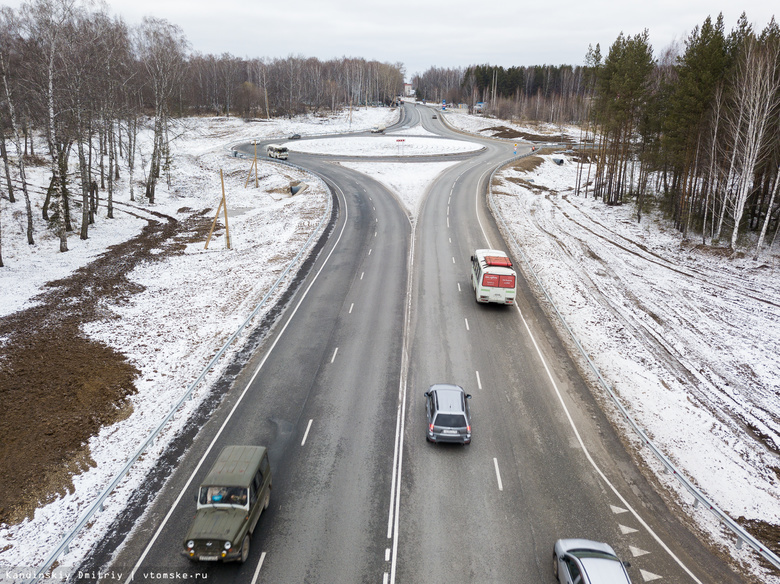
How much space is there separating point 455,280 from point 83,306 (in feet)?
74.7

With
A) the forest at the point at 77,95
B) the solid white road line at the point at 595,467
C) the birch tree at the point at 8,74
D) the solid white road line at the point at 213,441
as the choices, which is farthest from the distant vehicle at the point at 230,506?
the birch tree at the point at 8,74

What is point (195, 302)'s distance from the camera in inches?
1078

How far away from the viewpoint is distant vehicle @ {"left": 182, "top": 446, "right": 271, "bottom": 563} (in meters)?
11.2

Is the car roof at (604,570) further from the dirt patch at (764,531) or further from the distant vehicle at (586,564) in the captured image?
the dirt patch at (764,531)

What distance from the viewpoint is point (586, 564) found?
1053 cm

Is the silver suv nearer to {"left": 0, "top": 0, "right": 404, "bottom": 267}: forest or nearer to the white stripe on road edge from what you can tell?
the white stripe on road edge

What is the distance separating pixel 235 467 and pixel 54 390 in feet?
34.7

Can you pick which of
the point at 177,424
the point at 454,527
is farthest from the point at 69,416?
the point at 454,527

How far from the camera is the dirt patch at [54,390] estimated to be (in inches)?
567

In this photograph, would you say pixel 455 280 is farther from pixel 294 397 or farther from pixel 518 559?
pixel 518 559

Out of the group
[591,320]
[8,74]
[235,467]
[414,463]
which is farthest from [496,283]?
[8,74]

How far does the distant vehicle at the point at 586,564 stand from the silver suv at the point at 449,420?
16.1 feet

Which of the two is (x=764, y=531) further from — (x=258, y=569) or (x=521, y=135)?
(x=521, y=135)

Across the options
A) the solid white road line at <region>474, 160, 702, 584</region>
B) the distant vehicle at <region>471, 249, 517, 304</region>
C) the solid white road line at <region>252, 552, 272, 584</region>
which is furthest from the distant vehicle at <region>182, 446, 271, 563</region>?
the distant vehicle at <region>471, 249, 517, 304</region>
